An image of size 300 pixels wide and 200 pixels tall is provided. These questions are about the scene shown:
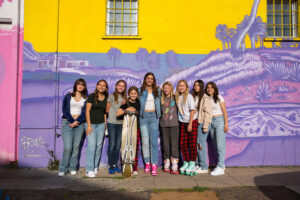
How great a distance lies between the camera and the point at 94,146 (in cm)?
453

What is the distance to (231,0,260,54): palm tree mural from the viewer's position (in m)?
5.29

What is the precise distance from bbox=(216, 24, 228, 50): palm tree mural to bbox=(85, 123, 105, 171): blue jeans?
3519 millimetres

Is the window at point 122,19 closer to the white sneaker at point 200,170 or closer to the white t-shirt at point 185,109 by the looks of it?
the white t-shirt at point 185,109

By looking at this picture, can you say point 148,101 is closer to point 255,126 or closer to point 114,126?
point 114,126

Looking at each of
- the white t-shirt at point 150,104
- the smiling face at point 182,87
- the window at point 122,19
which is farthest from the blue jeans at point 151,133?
the window at point 122,19

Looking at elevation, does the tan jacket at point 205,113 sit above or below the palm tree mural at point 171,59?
below

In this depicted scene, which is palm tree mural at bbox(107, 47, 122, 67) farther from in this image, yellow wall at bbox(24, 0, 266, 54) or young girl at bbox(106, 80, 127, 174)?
young girl at bbox(106, 80, 127, 174)

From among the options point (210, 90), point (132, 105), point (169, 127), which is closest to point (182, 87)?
point (210, 90)

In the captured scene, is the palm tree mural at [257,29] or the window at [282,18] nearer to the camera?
the palm tree mural at [257,29]

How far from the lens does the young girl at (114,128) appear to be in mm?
4535

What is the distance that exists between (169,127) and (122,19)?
305cm

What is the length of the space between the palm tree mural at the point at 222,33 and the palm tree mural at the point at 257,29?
614 mm

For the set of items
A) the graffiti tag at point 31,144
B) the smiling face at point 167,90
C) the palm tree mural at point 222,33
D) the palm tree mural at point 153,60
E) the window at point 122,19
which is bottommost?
the graffiti tag at point 31,144

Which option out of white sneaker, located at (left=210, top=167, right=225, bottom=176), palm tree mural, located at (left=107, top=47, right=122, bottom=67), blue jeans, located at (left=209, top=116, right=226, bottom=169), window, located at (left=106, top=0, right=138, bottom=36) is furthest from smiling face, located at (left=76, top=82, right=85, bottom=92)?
white sneaker, located at (left=210, top=167, right=225, bottom=176)
